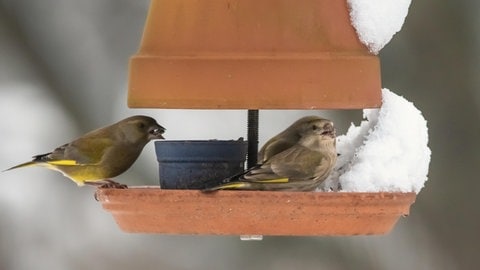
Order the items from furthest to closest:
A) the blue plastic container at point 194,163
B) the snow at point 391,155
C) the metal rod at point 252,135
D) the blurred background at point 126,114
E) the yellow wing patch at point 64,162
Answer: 1. the blurred background at point 126,114
2. the yellow wing patch at point 64,162
3. the metal rod at point 252,135
4. the blue plastic container at point 194,163
5. the snow at point 391,155

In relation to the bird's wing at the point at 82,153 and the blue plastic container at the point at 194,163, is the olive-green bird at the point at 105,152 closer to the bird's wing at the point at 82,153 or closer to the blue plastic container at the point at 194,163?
the bird's wing at the point at 82,153

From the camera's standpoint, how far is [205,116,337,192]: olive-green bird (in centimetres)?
389

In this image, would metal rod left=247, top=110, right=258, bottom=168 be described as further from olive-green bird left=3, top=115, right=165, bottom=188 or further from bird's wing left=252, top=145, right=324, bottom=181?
olive-green bird left=3, top=115, right=165, bottom=188

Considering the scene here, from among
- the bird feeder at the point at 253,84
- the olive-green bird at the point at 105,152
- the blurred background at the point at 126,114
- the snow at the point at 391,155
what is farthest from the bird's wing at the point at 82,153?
the blurred background at the point at 126,114

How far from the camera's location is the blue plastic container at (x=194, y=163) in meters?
4.06

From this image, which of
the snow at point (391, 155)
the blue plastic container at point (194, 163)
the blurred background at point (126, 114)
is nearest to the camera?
the snow at point (391, 155)

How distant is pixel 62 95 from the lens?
8.16 m

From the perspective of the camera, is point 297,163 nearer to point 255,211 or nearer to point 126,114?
point 255,211

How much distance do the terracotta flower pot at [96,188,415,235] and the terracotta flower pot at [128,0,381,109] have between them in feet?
0.98

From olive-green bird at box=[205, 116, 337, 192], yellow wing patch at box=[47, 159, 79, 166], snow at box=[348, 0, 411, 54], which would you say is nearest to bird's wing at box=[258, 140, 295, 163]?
olive-green bird at box=[205, 116, 337, 192]

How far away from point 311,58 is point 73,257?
464 centimetres

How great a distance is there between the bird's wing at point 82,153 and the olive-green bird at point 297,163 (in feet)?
2.39

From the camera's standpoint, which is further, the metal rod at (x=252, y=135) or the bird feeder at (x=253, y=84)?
the metal rod at (x=252, y=135)

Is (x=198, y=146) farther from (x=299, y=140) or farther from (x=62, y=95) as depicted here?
(x=62, y=95)
